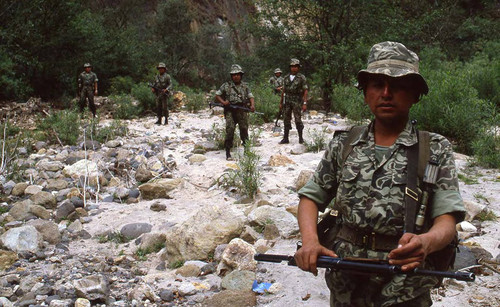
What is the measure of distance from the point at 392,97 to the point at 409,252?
1.66ft

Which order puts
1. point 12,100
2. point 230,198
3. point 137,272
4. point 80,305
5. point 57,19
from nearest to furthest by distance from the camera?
point 80,305
point 137,272
point 230,198
point 12,100
point 57,19

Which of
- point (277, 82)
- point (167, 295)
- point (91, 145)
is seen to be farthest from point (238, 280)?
point (277, 82)

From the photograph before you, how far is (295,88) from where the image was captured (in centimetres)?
826

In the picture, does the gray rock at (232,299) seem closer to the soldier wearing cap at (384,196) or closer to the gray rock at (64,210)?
the soldier wearing cap at (384,196)

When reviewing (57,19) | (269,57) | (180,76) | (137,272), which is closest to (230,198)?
(137,272)

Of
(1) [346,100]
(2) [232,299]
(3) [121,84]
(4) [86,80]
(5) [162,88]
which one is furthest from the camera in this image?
(3) [121,84]

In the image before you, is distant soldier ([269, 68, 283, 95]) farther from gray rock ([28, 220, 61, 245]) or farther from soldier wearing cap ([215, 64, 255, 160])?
gray rock ([28, 220, 61, 245])

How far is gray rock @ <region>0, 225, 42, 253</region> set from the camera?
4145 mm

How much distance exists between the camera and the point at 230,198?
5684 millimetres

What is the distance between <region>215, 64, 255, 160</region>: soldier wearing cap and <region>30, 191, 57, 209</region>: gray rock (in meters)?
2.77

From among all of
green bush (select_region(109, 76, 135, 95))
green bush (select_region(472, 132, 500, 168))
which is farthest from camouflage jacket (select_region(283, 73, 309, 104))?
green bush (select_region(109, 76, 135, 95))

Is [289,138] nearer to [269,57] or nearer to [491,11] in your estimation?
[269,57]

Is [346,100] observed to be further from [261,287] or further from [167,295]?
[167,295]

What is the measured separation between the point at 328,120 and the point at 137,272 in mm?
8460
